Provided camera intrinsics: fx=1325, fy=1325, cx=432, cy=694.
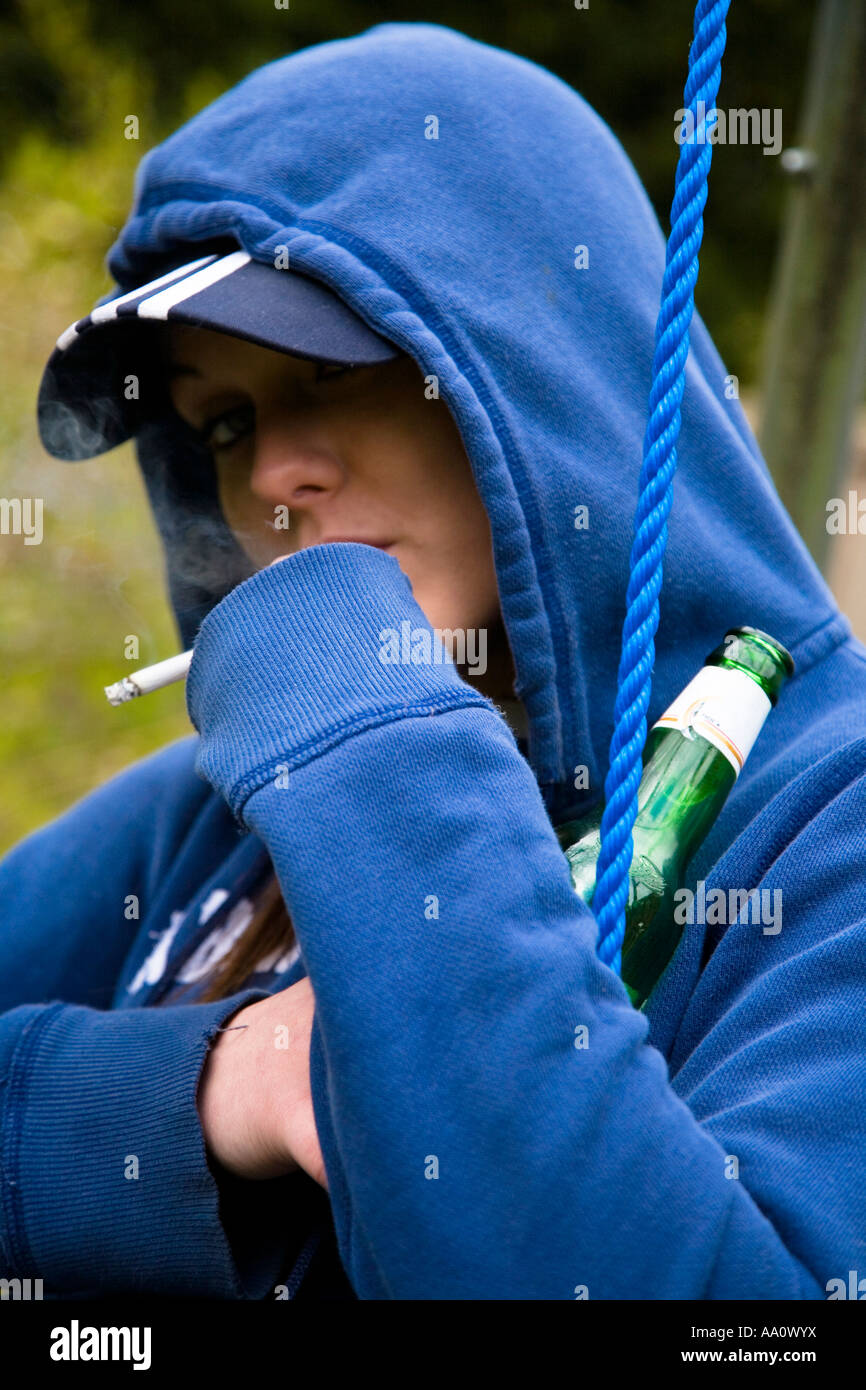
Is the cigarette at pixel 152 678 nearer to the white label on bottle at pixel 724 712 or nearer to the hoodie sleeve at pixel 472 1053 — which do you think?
the hoodie sleeve at pixel 472 1053

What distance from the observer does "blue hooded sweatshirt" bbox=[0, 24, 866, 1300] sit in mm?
768

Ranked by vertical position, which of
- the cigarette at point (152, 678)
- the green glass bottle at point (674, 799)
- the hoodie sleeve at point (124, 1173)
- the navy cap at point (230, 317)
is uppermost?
the navy cap at point (230, 317)

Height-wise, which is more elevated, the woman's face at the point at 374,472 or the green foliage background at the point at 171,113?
the green foliage background at the point at 171,113

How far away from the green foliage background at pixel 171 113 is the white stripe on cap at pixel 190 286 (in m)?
0.73

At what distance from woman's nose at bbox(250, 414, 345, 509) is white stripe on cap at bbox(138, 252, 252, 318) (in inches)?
5.8

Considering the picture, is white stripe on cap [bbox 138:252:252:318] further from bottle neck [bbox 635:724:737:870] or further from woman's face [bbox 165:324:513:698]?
bottle neck [bbox 635:724:737:870]

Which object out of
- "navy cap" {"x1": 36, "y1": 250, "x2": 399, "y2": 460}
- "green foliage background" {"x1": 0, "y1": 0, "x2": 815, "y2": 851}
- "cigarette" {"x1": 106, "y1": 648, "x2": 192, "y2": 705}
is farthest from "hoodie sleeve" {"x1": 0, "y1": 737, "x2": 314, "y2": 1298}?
"green foliage background" {"x1": 0, "y1": 0, "x2": 815, "y2": 851}

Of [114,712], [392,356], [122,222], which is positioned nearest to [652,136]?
[114,712]

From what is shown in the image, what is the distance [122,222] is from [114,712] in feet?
7.15

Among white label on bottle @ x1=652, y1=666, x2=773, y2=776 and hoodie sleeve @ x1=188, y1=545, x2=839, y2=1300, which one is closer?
hoodie sleeve @ x1=188, y1=545, x2=839, y2=1300

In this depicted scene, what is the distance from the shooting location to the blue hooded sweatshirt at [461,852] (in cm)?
77

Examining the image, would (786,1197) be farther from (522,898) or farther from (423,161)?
(423,161)

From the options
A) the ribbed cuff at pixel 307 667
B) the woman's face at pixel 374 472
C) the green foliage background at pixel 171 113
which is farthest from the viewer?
the green foliage background at pixel 171 113

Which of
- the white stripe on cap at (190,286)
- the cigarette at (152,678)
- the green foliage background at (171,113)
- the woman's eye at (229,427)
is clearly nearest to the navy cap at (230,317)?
the white stripe on cap at (190,286)
